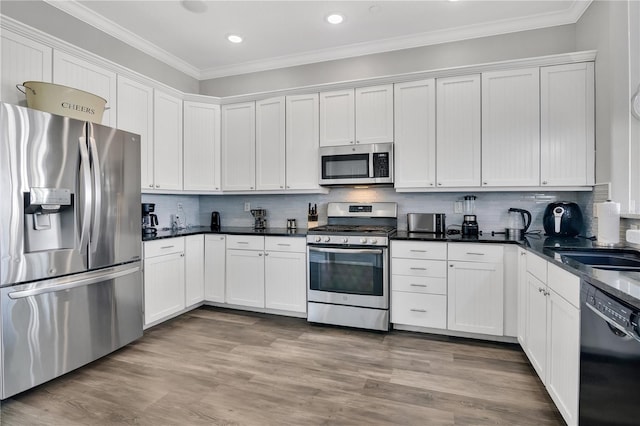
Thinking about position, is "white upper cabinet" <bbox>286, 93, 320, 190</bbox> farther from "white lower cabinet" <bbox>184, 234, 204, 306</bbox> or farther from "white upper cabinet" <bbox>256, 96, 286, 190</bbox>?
"white lower cabinet" <bbox>184, 234, 204, 306</bbox>

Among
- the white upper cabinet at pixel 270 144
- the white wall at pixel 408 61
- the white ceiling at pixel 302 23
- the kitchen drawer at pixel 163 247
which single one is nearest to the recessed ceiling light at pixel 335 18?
the white ceiling at pixel 302 23

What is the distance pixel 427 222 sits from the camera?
3.50m

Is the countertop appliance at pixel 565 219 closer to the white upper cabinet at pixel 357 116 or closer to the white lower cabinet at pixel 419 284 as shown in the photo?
the white lower cabinet at pixel 419 284

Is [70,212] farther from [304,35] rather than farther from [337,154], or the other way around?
[304,35]

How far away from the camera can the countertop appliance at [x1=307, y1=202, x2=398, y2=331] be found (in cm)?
319

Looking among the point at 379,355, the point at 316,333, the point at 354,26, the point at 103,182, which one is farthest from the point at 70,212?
the point at 354,26

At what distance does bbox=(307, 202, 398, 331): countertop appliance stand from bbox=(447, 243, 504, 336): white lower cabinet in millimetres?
586

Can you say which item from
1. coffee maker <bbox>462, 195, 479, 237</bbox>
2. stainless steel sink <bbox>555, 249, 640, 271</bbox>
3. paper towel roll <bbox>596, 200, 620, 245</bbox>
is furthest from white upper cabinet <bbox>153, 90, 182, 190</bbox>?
paper towel roll <bbox>596, 200, 620, 245</bbox>

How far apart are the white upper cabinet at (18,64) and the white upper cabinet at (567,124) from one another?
4059 millimetres

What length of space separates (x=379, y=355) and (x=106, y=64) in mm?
3451

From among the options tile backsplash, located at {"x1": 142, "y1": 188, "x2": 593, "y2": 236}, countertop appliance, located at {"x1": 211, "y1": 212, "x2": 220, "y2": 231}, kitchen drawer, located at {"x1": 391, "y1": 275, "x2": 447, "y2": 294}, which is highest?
tile backsplash, located at {"x1": 142, "y1": 188, "x2": 593, "y2": 236}

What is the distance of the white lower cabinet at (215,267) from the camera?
12.6 ft

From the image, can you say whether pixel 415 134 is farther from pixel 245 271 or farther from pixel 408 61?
pixel 245 271

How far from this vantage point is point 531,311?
2398 mm
